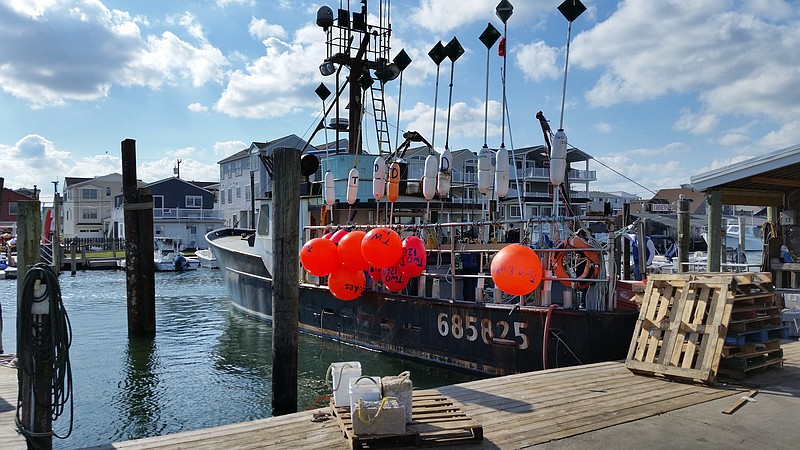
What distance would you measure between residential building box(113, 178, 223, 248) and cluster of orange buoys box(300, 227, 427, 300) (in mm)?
43485

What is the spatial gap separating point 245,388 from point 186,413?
5.25 feet

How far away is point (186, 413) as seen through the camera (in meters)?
9.72

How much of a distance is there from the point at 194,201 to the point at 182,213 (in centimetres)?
272

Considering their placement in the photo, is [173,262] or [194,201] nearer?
[173,262]

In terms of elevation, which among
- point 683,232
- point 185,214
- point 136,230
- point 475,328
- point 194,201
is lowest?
point 475,328

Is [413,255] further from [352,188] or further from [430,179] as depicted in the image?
[352,188]

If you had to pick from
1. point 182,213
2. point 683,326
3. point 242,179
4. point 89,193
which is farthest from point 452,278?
point 89,193

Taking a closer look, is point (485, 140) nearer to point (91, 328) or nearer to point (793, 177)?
point (793, 177)

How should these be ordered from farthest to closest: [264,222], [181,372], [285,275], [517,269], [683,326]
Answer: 1. [264,222]
2. [181,372]
3. [517,269]
4. [285,275]
5. [683,326]

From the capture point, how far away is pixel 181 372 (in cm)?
1246

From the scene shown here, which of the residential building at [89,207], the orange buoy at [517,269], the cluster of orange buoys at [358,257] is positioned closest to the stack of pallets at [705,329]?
the orange buoy at [517,269]

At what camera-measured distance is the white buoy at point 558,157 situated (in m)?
9.80

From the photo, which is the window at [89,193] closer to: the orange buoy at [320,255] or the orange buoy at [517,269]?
the orange buoy at [320,255]

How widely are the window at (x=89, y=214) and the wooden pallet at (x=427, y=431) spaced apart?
65.7m
